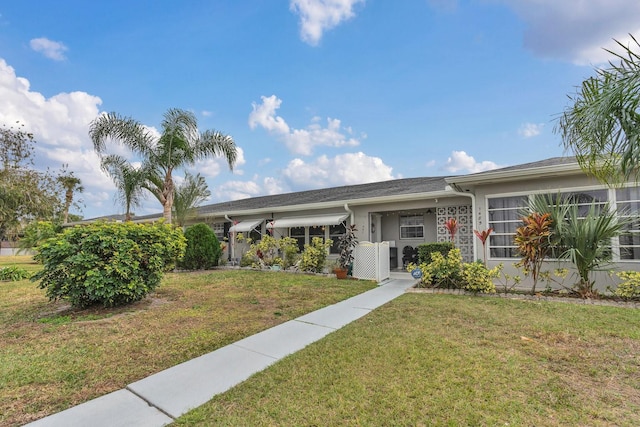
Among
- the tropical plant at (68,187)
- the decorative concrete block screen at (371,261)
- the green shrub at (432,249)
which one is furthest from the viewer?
the tropical plant at (68,187)

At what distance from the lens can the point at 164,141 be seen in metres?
15.7

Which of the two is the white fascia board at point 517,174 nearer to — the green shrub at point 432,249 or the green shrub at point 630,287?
the green shrub at point 432,249

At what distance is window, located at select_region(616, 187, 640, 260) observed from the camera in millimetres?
8312

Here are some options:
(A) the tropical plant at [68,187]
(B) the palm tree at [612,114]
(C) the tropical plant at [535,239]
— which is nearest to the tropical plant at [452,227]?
(C) the tropical plant at [535,239]

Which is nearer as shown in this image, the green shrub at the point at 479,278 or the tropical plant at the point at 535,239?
the tropical plant at the point at 535,239

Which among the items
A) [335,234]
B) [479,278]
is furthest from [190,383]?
[335,234]

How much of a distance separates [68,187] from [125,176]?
28.3 m

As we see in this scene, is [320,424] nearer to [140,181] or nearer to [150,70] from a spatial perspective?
[150,70]

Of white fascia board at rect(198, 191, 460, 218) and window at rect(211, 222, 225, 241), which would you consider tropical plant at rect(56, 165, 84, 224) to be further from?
white fascia board at rect(198, 191, 460, 218)

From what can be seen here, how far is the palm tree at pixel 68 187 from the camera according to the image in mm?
34838

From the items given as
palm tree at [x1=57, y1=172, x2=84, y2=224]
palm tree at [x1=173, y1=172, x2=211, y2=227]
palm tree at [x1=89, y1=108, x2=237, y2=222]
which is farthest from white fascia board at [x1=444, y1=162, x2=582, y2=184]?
palm tree at [x1=57, y1=172, x2=84, y2=224]

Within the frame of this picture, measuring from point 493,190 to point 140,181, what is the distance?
16226 millimetres

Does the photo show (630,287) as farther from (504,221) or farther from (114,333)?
(114,333)

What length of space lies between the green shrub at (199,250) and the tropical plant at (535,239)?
44.0ft
